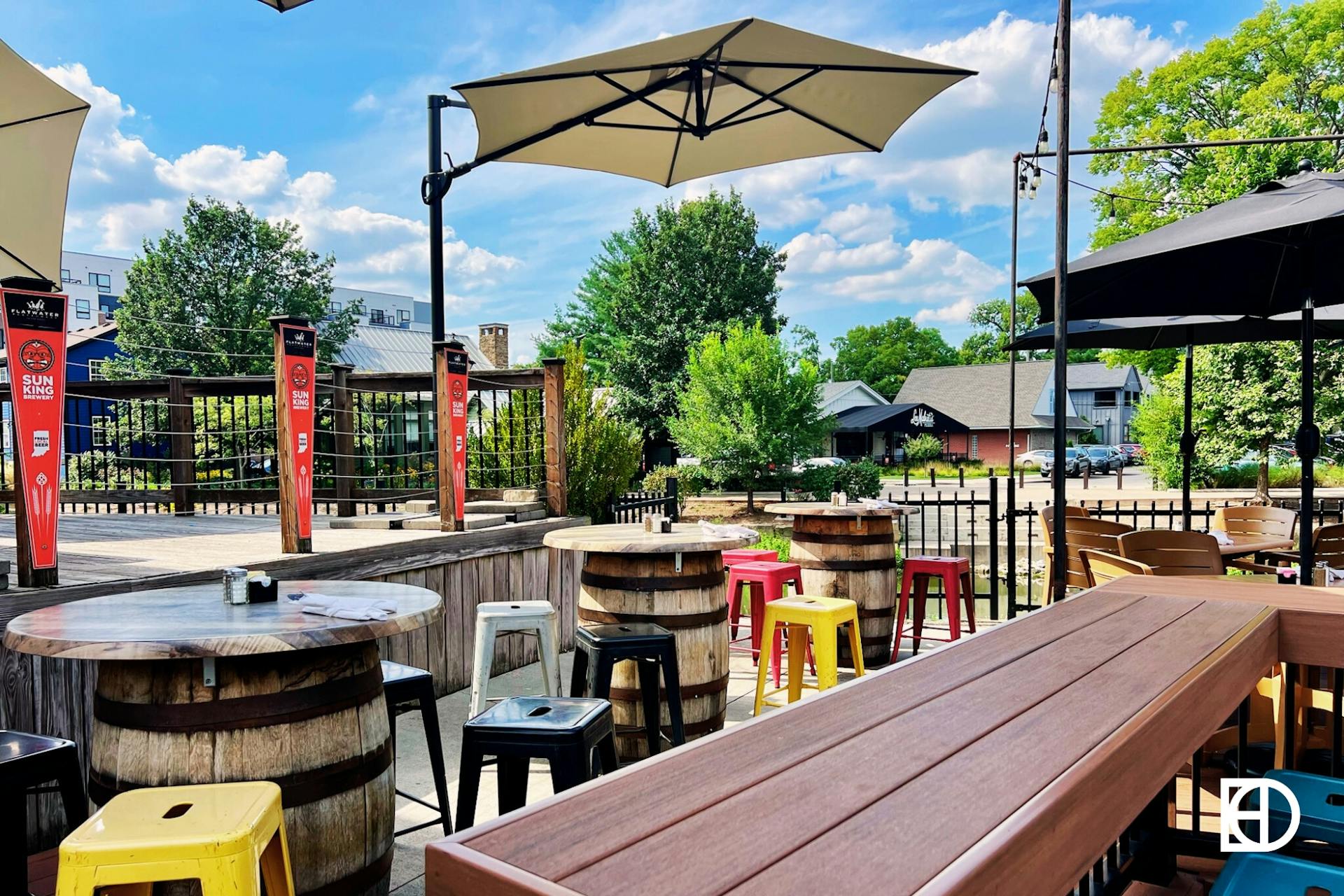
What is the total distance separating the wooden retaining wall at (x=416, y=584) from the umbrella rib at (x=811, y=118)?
3415 mm

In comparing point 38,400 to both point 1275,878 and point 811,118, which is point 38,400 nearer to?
point 1275,878

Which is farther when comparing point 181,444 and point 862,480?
point 862,480

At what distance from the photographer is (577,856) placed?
0.89m

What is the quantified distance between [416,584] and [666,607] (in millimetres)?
1878

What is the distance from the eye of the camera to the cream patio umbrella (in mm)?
4641

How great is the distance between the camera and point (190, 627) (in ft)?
7.30

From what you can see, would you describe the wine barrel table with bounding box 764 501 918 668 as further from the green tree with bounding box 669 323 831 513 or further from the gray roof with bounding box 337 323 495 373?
the gray roof with bounding box 337 323 495 373

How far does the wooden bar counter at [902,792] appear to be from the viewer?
0.87 m

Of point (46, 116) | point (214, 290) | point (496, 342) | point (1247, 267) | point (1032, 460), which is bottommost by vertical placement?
point (1032, 460)

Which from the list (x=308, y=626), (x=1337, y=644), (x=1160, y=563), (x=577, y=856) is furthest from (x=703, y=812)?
(x=1160, y=563)

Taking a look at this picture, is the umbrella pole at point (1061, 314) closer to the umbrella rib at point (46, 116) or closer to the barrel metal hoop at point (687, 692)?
the barrel metal hoop at point (687, 692)

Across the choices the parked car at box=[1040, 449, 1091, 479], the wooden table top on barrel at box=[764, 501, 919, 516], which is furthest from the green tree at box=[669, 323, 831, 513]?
the parked car at box=[1040, 449, 1091, 479]

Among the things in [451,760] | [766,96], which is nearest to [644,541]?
[451,760]

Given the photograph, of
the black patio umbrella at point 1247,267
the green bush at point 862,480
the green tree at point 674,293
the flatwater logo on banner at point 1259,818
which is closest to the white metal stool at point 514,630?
the flatwater logo on banner at point 1259,818
